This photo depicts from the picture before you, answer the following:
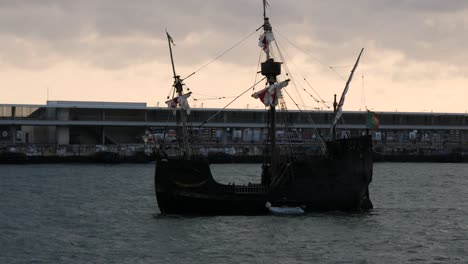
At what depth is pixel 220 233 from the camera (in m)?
49.9

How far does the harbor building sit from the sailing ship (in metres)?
74.0

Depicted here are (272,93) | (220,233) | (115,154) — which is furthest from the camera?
(115,154)

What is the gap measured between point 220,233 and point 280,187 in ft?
27.1

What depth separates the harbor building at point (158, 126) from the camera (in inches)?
5709

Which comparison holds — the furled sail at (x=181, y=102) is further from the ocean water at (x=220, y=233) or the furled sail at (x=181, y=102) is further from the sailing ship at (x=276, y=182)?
the ocean water at (x=220, y=233)

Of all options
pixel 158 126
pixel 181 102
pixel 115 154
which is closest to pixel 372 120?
pixel 181 102

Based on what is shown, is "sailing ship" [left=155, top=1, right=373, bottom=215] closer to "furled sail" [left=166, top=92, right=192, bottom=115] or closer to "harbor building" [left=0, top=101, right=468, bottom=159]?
"furled sail" [left=166, top=92, right=192, bottom=115]

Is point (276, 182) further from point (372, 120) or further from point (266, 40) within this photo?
point (266, 40)

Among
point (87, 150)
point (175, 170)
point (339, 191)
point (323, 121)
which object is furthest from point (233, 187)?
point (323, 121)

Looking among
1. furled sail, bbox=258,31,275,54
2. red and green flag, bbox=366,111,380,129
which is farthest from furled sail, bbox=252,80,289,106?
red and green flag, bbox=366,111,380,129

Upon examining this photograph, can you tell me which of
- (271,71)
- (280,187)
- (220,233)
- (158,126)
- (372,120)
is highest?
(271,71)

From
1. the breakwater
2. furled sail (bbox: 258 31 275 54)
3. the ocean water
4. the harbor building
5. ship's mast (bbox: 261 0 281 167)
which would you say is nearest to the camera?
the ocean water

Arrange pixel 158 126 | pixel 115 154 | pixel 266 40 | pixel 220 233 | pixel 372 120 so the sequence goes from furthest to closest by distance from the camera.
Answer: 1. pixel 158 126
2. pixel 115 154
3. pixel 266 40
4. pixel 372 120
5. pixel 220 233

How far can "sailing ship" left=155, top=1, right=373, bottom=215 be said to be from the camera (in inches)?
2203
